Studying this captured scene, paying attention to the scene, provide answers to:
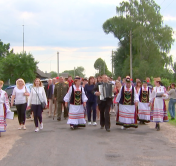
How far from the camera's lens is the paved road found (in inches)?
273

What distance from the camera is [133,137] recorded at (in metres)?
10.0

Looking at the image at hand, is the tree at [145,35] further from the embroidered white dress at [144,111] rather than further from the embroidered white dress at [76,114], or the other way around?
the embroidered white dress at [76,114]

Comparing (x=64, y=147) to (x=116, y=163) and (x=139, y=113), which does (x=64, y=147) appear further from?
(x=139, y=113)

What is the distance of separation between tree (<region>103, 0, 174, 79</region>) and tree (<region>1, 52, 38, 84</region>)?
13984mm

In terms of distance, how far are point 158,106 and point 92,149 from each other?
174 inches

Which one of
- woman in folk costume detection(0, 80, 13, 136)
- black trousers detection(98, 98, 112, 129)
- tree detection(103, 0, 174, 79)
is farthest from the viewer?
tree detection(103, 0, 174, 79)

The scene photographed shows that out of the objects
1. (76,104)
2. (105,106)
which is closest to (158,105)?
(105,106)

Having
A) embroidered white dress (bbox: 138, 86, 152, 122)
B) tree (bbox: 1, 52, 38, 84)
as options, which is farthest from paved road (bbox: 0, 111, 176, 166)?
tree (bbox: 1, 52, 38, 84)

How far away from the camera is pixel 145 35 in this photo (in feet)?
149

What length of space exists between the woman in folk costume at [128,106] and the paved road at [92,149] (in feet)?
1.20

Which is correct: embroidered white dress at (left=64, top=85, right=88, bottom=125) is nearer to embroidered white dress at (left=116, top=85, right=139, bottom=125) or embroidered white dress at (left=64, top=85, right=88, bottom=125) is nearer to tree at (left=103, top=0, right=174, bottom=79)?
embroidered white dress at (left=116, top=85, right=139, bottom=125)

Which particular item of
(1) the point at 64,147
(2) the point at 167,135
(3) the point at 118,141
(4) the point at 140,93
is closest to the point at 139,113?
(4) the point at 140,93

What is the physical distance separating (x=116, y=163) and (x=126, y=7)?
44291mm

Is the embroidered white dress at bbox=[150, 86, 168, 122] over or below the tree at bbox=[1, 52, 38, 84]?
below
